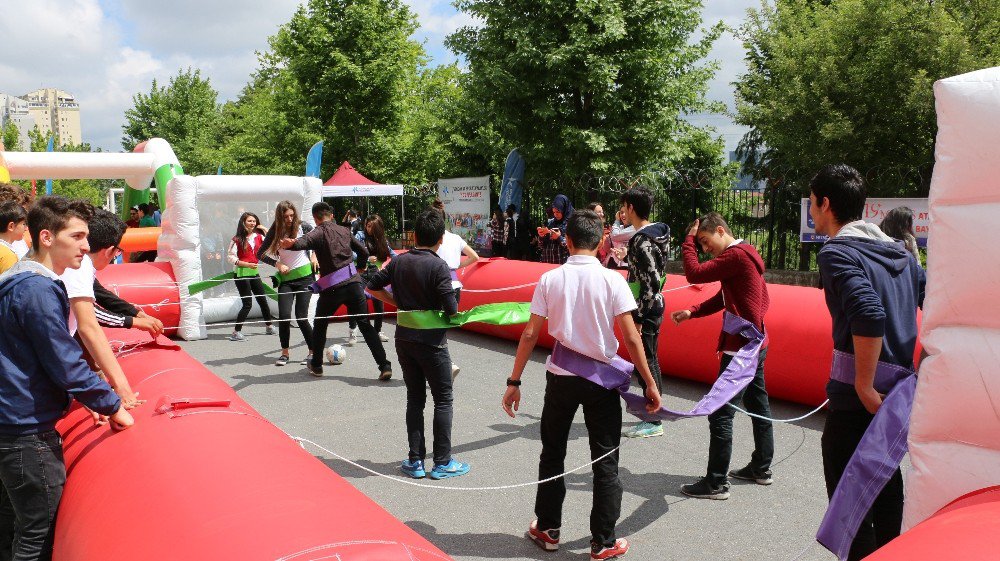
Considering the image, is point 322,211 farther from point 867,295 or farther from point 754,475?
point 867,295

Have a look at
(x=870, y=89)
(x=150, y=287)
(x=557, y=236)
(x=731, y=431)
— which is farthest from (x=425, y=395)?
(x=870, y=89)

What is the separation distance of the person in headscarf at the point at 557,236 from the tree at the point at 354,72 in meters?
12.3

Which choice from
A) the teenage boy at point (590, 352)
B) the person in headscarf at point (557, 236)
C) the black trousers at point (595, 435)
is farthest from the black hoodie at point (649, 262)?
the person in headscarf at point (557, 236)

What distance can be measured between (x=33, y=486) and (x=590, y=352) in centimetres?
252

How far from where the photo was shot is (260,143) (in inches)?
1218

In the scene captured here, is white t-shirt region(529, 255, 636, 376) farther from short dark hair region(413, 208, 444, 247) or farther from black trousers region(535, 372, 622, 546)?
short dark hair region(413, 208, 444, 247)

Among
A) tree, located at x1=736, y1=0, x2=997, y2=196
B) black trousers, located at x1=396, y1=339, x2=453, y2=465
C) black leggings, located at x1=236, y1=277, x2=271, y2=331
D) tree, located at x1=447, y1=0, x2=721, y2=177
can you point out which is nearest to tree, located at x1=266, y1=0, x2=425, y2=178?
tree, located at x1=447, y1=0, x2=721, y2=177

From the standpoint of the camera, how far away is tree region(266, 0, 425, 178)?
2411 cm

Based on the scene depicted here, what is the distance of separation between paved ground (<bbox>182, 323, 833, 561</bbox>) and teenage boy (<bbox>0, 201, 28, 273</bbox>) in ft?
8.12

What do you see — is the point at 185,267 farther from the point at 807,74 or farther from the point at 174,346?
the point at 807,74

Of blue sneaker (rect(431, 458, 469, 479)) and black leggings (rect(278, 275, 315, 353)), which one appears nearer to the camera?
blue sneaker (rect(431, 458, 469, 479))

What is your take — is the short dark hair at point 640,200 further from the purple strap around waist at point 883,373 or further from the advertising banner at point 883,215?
the advertising banner at point 883,215

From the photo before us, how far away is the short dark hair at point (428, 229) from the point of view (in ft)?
17.9

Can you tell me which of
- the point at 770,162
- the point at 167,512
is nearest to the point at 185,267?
the point at 167,512
